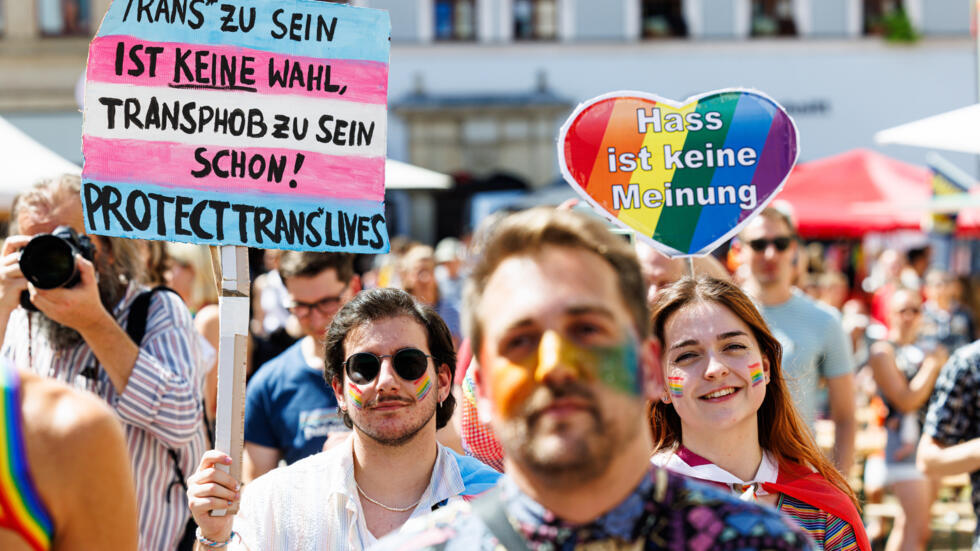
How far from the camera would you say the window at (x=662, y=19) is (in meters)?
22.2

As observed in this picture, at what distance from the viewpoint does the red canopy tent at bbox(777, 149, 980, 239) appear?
1089 centimetres

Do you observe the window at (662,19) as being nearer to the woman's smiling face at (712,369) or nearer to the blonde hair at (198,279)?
the blonde hair at (198,279)

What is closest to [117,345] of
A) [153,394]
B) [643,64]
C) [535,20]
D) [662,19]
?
[153,394]

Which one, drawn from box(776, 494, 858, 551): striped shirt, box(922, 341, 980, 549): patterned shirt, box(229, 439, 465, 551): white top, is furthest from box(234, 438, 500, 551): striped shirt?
box(922, 341, 980, 549): patterned shirt

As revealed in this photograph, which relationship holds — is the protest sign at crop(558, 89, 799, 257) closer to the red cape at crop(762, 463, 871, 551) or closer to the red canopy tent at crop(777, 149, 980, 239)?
the red cape at crop(762, 463, 871, 551)

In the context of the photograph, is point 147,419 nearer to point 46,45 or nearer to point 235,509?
point 235,509

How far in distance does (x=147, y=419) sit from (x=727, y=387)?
159cm

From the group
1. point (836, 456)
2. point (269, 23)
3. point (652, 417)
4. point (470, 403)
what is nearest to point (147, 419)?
point (470, 403)

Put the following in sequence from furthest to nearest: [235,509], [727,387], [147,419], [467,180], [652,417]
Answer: [467,180]
[147,419]
[652,417]
[727,387]
[235,509]

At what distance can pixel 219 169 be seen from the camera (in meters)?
2.54

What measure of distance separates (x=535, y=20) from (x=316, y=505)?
67.8 feet

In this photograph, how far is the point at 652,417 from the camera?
108 inches

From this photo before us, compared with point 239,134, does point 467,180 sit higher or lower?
lower

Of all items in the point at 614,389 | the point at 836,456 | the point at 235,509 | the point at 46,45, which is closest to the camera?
the point at 614,389
